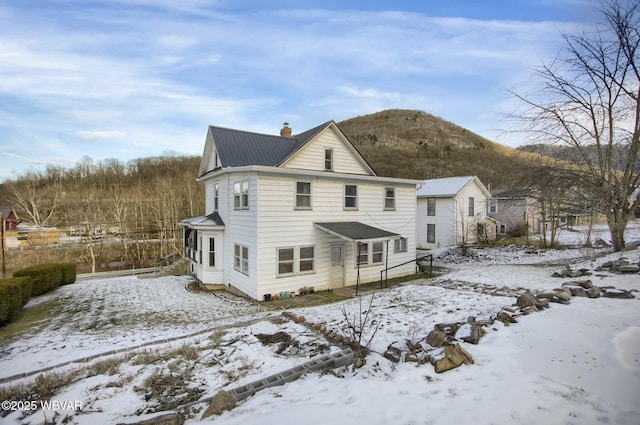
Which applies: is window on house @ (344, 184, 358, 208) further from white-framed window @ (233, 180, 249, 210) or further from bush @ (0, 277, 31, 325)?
bush @ (0, 277, 31, 325)

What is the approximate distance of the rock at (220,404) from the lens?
4.20 meters

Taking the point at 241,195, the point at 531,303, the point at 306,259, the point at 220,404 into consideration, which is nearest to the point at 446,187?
the point at 306,259

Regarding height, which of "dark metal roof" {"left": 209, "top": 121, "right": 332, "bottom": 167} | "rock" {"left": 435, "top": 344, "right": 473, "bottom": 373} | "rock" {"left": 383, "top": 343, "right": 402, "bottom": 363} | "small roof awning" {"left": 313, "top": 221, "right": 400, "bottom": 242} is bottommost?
"rock" {"left": 383, "top": 343, "right": 402, "bottom": 363}

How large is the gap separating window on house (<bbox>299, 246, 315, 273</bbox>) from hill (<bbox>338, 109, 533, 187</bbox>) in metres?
43.1

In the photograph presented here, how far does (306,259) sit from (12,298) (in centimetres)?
1018

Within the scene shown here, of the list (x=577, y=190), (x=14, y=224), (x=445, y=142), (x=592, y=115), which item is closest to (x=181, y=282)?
(x=577, y=190)

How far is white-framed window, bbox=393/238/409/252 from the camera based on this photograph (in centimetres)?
1675

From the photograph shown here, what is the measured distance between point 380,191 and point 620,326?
11.0 m

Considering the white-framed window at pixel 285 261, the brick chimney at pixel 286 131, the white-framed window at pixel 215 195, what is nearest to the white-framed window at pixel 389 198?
the white-framed window at pixel 285 261

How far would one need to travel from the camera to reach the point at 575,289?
8.47m

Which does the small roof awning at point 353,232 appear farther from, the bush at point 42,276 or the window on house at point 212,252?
the bush at point 42,276

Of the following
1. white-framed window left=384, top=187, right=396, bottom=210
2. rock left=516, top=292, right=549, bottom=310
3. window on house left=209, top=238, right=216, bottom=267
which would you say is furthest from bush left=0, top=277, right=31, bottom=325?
white-framed window left=384, top=187, right=396, bottom=210

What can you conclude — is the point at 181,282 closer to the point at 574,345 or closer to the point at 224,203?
the point at 224,203

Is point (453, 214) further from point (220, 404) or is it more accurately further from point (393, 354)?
point (220, 404)
